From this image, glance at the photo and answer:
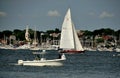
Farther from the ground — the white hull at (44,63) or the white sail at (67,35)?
the white sail at (67,35)

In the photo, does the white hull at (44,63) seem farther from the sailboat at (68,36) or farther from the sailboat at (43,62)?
the sailboat at (68,36)

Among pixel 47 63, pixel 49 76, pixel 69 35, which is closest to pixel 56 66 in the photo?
pixel 47 63

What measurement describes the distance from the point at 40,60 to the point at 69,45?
56621mm

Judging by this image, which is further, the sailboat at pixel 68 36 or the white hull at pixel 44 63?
the sailboat at pixel 68 36

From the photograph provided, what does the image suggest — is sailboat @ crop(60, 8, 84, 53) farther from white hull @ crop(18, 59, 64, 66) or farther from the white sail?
white hull @ crop(18, 59, 64, 66)

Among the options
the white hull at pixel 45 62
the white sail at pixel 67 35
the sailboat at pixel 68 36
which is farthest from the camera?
the sailboat at pixel 68 36

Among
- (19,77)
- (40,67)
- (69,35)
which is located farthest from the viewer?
(69,35)

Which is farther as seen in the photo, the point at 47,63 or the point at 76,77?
the point at 47,63

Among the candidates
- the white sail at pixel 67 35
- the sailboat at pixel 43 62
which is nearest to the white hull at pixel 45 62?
the sailboat at pixel 43 62

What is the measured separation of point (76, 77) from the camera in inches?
2047

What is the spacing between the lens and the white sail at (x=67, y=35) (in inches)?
4716

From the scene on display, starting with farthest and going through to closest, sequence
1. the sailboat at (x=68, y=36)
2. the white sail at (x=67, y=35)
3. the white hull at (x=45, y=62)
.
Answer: the sailboat at (x=68, y=36)
the white sail at (x=67, y=35)
the white hull at (x=45, y=62)

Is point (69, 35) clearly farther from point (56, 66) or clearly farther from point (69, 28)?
point (56, 66)

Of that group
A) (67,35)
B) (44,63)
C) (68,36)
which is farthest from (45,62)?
(68,36)
